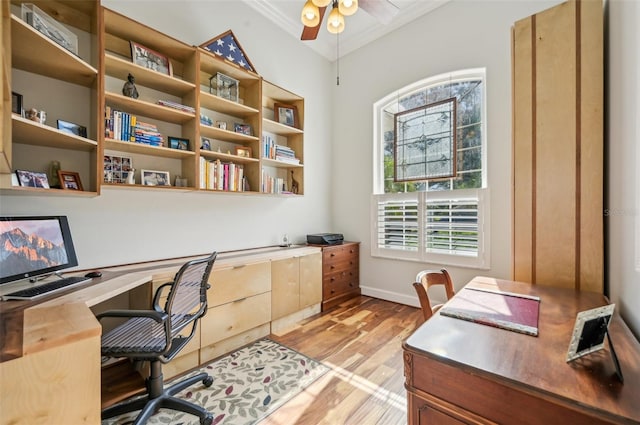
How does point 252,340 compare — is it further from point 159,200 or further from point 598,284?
point 598,284

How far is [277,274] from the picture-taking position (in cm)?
259

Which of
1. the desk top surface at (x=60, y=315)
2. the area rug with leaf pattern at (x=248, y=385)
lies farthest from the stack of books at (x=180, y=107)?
the area rug with leaf pattern at (x=248, y=385)

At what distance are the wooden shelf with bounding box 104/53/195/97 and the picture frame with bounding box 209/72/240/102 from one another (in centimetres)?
32

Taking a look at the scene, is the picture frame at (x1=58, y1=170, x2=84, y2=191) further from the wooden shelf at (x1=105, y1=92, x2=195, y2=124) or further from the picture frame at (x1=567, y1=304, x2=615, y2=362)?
the picture frame at (x1=567, y1=304, x2=615, y2=362)

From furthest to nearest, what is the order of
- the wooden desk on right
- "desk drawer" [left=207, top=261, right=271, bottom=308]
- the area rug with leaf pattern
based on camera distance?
"desk drawer" [left=207, top=261, right=271, bottom=308], the area rug with leaf pattern, the wooden desk on right

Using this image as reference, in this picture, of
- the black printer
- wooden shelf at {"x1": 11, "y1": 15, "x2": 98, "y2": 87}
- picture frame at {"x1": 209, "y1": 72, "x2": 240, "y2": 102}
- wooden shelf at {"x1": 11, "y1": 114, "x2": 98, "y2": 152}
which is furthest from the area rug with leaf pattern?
picture frame at {"x1": 209, "y1": 72, "x2": 240, "y2": 102}

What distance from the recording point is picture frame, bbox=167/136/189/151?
91.0 inches

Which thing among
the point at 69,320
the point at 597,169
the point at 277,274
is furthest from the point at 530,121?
the point at 69,320

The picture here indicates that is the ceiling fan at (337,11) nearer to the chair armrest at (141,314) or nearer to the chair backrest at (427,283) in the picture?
the chair backrest at (427,283)

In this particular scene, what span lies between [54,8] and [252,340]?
286 cm

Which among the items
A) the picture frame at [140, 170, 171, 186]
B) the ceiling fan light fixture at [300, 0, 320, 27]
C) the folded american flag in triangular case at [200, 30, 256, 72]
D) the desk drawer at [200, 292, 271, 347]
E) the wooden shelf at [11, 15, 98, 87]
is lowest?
the desk drawer at [200, 292, 271, 347]

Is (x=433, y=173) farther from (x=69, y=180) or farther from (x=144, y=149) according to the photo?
(x=69, y=180)

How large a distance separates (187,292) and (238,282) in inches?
28.5

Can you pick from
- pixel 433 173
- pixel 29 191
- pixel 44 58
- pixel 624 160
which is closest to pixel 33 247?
pixel 29 191
